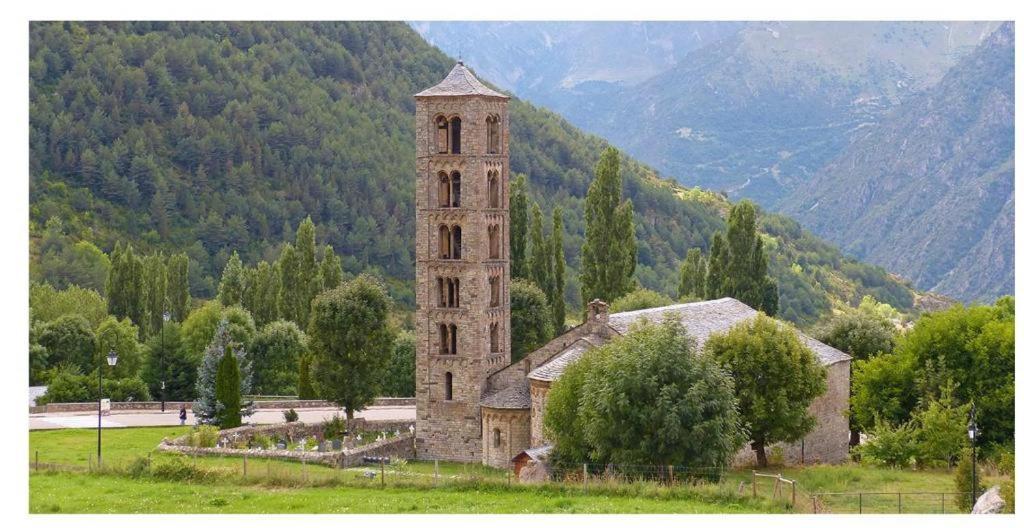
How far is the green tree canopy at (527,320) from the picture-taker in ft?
240

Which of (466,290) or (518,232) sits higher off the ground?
(518,232)

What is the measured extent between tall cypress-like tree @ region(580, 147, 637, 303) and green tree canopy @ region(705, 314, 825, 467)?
2542cm

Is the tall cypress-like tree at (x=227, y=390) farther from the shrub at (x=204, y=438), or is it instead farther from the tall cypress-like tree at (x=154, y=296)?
the tall cypress-like tree at (x=154, y=296)

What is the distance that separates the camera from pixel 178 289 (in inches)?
3730

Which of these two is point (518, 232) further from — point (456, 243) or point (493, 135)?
point (493, 135)

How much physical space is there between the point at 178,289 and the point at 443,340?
38.8m

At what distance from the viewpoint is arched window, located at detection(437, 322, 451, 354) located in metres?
59.7

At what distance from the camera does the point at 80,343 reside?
79.5 metres

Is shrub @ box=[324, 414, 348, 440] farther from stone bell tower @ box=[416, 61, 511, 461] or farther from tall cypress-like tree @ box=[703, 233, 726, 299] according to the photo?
tall cypress-like tree @ box=[703, 233, 726, 299]

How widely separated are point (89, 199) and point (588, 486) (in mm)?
89614

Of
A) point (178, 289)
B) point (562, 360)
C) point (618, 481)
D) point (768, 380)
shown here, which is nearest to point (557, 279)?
point (562, 360)

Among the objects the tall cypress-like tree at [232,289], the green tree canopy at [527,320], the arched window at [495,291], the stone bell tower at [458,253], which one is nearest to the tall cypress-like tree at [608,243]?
the green tree canopy at [527,320]

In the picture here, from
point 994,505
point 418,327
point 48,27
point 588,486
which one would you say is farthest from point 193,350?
point 48,27

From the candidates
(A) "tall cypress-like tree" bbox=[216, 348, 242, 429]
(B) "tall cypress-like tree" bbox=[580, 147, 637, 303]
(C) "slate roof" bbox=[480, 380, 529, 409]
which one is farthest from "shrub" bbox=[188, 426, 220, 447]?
(B) "tall cypress-like tree" bbox=[580, 147, 637, 303]
